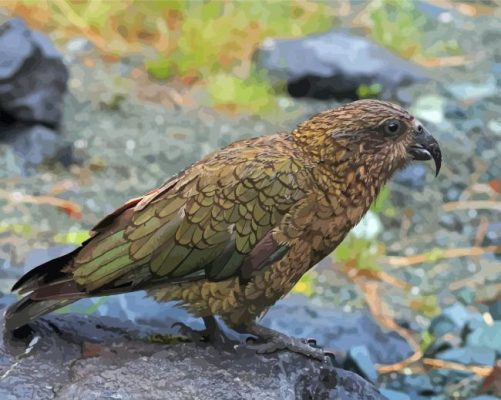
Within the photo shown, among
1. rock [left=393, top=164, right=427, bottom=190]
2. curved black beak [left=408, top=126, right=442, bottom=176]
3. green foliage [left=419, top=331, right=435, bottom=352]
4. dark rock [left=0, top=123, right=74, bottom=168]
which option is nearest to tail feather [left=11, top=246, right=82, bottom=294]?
curved black beak [left=408, top=126, right=442, bottom=176]

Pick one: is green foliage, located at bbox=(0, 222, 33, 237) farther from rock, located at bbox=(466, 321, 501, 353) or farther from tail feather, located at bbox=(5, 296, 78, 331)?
rock, located at bbox=(466, 321, 501, 353)

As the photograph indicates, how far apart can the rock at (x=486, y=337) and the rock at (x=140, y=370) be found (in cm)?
127

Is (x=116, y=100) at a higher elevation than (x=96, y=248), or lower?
lower

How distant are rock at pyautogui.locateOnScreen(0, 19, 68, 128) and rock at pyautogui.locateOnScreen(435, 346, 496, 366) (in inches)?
111

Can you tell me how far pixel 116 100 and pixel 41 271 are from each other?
3669 mm

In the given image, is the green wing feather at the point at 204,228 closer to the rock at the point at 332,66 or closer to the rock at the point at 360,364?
the rock at the point at 360,364

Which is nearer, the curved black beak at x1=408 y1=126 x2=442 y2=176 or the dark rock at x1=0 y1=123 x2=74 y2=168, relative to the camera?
the curved black beak at x1=408 y1=126 x2=442 y2=176

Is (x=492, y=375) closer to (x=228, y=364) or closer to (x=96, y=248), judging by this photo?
(x=228, y=364)

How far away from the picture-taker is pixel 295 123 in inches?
239

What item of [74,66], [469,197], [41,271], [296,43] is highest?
[41,271]

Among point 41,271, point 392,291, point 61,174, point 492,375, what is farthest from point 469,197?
point 41,271

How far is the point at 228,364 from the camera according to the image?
2.71 metres

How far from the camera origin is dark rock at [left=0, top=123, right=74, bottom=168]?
5324 mm

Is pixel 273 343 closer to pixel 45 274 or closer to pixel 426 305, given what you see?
pixel 45 274
